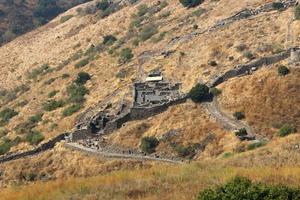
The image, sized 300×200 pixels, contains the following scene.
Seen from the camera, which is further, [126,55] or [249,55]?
[126,55]

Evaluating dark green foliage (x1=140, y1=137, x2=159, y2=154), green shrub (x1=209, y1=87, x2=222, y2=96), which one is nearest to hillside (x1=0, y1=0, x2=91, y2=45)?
green shrub (x1=209, y1=87, x2=222, y2=96)

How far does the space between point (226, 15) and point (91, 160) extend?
44144 mm

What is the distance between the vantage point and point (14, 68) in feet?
396

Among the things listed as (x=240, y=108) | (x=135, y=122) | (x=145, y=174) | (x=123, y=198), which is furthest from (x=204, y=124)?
(x=123, y=198)

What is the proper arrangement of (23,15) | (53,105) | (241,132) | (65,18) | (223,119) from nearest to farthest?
(241,132) → (223,119) → (53,105) → (65,18) → (23,15)

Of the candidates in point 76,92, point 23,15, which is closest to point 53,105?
point 76,92

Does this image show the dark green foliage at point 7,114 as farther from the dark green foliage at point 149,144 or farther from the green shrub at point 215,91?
the green shrub at point 215,91

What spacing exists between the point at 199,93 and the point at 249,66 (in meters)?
7.05

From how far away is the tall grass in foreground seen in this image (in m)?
19.1

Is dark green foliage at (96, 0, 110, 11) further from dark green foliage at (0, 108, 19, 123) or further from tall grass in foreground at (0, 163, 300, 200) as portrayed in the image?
tall grass in foreground at (0, 163, 300, 200)

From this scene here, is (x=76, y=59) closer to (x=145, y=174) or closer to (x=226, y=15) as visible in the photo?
(x=226, y=15)

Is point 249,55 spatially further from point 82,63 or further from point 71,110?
point 82,63

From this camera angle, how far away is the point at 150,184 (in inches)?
805

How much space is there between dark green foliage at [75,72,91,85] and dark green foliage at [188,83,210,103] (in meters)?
29.6
